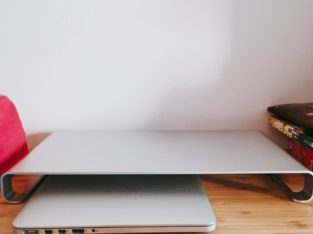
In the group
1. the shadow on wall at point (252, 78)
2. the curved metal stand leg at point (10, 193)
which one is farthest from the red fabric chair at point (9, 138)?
the shadow on wall at point (252, 78)

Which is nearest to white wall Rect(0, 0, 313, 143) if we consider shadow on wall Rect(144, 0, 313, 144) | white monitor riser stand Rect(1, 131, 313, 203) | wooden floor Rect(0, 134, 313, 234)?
shadow on wall Rect(144, 0, 313, 144)

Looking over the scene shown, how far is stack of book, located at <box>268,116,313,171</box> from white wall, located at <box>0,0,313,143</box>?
125 millimetres

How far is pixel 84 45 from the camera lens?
86 centimetres

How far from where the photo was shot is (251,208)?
62 cm

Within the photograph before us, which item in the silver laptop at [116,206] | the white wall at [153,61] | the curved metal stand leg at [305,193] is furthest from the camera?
the white wall at [153,61]

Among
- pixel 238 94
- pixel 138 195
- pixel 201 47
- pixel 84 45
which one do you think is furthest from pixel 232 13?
pixel 138 195

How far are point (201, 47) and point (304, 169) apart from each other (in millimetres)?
457

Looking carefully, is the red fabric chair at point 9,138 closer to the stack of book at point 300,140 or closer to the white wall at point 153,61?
the white wall at point 153,61

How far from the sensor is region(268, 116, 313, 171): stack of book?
692 mm

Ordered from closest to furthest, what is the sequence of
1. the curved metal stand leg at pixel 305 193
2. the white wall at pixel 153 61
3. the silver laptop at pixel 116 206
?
the silver laptop at pixel 116 206, the curved metal stand leg at pixel 305 193, the white wall at pixel 153 61

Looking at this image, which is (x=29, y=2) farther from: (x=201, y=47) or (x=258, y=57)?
(x=258, y=57)

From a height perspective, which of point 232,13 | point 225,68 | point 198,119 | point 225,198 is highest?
point 232,13

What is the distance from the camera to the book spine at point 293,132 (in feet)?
2.23

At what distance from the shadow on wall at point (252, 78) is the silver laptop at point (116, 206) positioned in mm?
279
